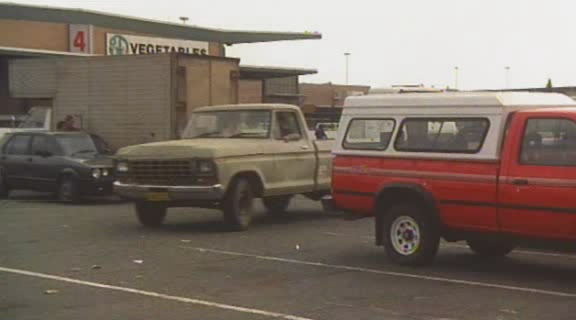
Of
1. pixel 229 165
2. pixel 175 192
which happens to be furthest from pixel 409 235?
pixel 175 192

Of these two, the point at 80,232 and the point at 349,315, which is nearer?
the point at 349,315

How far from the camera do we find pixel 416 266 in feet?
34.6

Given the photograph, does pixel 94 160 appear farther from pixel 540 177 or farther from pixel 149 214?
pixel 540 177

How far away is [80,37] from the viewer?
39.3 m

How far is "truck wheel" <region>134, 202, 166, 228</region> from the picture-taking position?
14492 millimetres

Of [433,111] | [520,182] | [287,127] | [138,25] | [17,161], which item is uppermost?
[138,25]

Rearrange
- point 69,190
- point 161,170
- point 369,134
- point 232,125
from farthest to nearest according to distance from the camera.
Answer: point 69,190
point 232,125
point 161,170
point 369,134

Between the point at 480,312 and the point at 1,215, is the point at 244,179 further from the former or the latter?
the point at 480,312

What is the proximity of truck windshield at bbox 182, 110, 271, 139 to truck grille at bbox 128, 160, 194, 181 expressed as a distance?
1581 millimetres

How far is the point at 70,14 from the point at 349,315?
32.4 metres

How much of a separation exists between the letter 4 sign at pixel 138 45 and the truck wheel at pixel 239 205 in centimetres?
2615

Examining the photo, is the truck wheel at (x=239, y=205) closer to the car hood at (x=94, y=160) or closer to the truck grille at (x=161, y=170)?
the truck grille at (x=161, y=170)

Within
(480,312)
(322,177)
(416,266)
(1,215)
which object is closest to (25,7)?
(1,215)

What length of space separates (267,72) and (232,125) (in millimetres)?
32119
